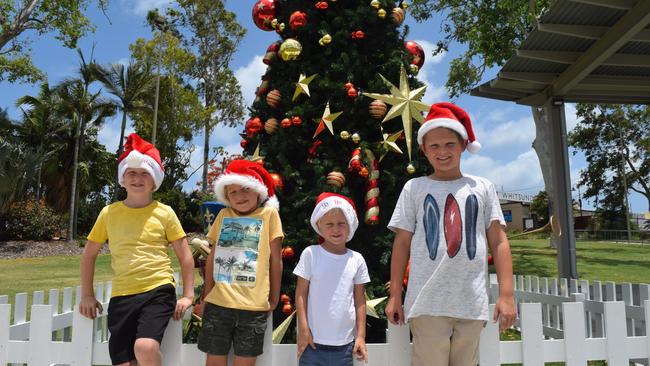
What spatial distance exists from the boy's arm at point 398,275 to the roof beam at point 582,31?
3.80 m

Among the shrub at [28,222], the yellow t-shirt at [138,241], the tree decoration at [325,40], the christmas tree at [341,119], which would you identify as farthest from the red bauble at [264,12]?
the shrub at [28,222]

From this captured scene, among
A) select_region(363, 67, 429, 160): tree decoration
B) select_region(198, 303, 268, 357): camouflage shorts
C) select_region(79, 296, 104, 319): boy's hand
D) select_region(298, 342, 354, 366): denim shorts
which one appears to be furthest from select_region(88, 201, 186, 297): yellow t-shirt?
select_region(363, 67, 429, 160): tree decoration

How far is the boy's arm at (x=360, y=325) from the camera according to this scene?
228 cm

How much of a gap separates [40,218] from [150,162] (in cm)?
2315

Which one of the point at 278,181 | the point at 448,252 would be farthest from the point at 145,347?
the point at 278,181

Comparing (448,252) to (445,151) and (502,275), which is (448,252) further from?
(445,151)

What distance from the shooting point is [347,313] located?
2.31m

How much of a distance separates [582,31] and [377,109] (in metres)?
3.05

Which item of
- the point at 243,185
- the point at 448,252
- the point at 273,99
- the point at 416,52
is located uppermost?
the point at 416,52

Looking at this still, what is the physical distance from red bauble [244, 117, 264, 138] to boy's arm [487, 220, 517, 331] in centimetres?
218

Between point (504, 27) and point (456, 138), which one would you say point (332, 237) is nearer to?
point (456, 138)

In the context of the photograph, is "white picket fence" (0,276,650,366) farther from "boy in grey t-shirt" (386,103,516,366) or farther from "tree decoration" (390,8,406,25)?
"tree decoration" (390,8,406,25)

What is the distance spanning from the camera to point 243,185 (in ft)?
8.58

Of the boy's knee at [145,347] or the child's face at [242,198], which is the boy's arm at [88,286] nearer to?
the boy's knee at [145,347]
